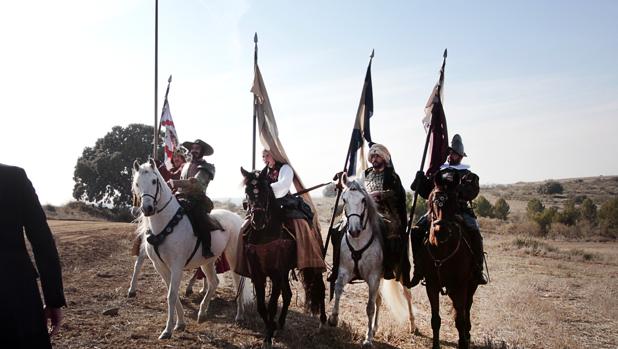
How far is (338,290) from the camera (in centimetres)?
711

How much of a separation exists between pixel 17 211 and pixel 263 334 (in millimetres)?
5488

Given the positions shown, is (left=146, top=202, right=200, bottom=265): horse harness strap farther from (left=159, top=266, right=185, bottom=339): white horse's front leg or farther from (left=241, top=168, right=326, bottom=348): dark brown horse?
(left=241, top=168, right=326, bottom=348): dark brown horse

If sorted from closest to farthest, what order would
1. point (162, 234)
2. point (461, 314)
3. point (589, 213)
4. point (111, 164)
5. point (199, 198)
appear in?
1. point (461, 314)
2. point (162, 234)
3. point (199, 198)
4. point (589, 213)
5. point (111, 164)

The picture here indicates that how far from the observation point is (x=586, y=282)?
14.9 metres

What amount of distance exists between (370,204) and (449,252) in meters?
1.44

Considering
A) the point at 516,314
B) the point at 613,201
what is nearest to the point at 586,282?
the point at 516,314

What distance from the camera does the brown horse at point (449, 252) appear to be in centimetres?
641

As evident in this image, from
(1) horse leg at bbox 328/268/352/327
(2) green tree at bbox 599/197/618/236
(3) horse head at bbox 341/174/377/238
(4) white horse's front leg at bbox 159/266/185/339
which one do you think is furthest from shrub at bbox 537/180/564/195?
(4) white horse's front leg at bbox 159/266/185/339

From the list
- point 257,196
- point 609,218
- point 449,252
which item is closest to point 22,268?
point 257,196

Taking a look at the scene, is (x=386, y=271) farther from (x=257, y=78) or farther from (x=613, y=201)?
(x=613, y=201)

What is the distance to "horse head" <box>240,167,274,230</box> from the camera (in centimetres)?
654

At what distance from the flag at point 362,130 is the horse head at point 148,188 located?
387 centimetres

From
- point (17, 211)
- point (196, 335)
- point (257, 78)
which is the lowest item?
point (196, 335)

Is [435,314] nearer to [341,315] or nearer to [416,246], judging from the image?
[416,246]
